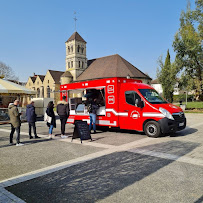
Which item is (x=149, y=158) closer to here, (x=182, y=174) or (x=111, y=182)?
(x=182, y=174)

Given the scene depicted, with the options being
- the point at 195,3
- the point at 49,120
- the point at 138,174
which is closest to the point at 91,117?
the point at 49,120

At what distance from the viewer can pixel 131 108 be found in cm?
919

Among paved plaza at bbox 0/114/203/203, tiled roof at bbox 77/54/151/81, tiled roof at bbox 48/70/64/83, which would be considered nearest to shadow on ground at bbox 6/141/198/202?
paved plaza at bbox 0/114/203/203

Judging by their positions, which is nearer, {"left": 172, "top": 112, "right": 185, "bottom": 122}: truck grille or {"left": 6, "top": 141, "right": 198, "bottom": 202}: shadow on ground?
{"left": 6, "top": 141, "right": 198, "bottom": 202}: shadow on ground

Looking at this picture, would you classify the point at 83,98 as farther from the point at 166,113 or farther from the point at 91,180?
the point at 91,180

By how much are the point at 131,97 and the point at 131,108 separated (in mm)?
538

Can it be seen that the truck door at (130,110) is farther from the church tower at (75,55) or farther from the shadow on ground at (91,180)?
the church tower at (75,55)

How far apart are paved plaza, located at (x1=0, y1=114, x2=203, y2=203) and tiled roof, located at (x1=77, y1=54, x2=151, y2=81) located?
126 ft

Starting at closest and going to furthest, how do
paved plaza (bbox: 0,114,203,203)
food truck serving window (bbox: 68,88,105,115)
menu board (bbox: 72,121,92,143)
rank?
paved plaza (bbox: 0,114,203,203), menu board (bbox: 72,121,92,143), food truck serving window (bbox: 68,88,105,115)

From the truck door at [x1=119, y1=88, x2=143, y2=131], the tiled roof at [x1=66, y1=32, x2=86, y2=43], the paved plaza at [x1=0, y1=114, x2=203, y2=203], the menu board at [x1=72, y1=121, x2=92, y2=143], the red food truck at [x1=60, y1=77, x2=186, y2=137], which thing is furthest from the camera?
the tiled roof at [x1=66, y1=32, x2=86, y2=43]

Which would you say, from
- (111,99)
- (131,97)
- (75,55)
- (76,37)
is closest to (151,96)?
(131,97)

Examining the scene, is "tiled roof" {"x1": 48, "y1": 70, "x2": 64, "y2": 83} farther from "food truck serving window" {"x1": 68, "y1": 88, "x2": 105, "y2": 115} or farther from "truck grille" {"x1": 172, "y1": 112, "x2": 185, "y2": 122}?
"truck grille" {"x1": 172, "y1": 112, "x2": 185, "y2": 122}

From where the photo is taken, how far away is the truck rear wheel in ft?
27.3

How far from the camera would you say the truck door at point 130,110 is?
894cm
